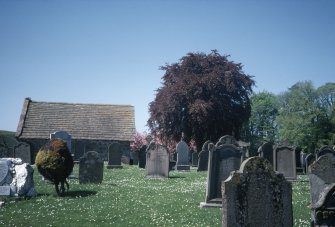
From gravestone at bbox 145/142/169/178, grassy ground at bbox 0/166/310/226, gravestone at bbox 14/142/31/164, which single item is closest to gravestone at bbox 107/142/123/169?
gravestone at bbox 14/142/31/164

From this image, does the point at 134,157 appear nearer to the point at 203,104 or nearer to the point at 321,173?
the point at 203,104

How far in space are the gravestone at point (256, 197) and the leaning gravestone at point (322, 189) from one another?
0.72 metres

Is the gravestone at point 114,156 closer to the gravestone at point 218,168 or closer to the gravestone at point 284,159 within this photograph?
the gravestone at point 284,159

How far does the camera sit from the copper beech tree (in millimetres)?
35750

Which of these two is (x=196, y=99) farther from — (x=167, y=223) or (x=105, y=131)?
(x=167, y=223)

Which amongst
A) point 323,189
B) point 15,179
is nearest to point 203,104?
point 15,179

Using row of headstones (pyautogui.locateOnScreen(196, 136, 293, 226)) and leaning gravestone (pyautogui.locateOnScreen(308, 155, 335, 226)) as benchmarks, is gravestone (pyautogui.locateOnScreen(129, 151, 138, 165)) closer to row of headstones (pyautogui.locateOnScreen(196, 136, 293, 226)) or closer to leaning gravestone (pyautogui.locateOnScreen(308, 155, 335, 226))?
leaning gravestone (pyautogui.locateOnScreen(308, 155, 335, 226))

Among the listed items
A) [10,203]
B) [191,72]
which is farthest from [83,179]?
[191,72]

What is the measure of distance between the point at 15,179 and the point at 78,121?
24271mm

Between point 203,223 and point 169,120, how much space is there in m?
28.8

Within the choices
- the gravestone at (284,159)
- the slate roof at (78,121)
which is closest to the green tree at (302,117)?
the slate roof at (78,121)

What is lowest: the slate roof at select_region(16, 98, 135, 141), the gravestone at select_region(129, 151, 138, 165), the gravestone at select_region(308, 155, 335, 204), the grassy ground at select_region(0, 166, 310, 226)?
the grassy ground at select_region(0, 166, 310, 226)

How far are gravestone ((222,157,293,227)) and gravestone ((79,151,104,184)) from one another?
423 inches

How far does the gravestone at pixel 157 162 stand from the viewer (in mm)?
18625
